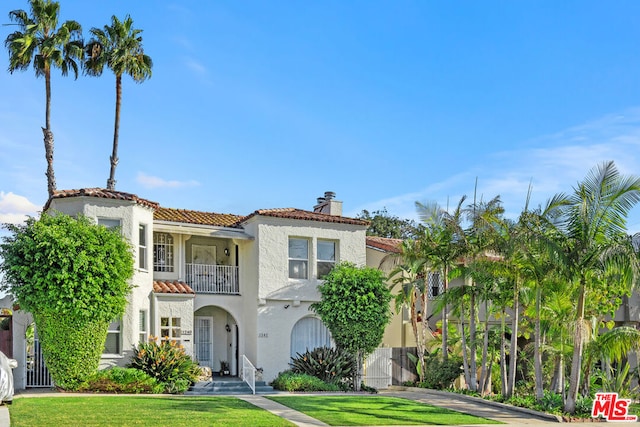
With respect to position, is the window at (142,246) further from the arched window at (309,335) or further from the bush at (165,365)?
the arched window at (309,335)

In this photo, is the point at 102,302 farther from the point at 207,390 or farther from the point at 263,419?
the point at 263,419

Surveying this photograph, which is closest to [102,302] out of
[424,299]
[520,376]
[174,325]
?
[174,325]

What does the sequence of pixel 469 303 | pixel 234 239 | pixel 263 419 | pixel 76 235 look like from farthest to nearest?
pixel 234 239, pixel 469 303, pixel 76 235, pixel 263 419

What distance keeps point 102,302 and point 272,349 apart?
7112 mm

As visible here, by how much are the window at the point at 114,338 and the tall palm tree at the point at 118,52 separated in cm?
1458

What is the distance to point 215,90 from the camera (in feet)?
65.7

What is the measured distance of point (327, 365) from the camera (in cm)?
2592

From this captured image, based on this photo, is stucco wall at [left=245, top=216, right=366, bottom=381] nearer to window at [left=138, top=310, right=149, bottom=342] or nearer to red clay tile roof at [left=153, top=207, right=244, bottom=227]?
red clay tile roof at [left=153, top=207, right=244, bottom=227]

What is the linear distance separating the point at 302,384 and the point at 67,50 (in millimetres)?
21012

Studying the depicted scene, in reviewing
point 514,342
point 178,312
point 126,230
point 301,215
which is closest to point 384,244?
point 301,215

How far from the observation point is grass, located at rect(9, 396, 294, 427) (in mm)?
16347

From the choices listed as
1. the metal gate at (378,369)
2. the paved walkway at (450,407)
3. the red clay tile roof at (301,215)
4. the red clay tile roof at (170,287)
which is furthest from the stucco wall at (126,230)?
the metal gate at (378,369)

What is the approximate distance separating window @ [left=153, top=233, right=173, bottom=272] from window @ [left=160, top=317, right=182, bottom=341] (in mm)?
2357

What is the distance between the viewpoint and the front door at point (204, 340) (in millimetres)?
29047
